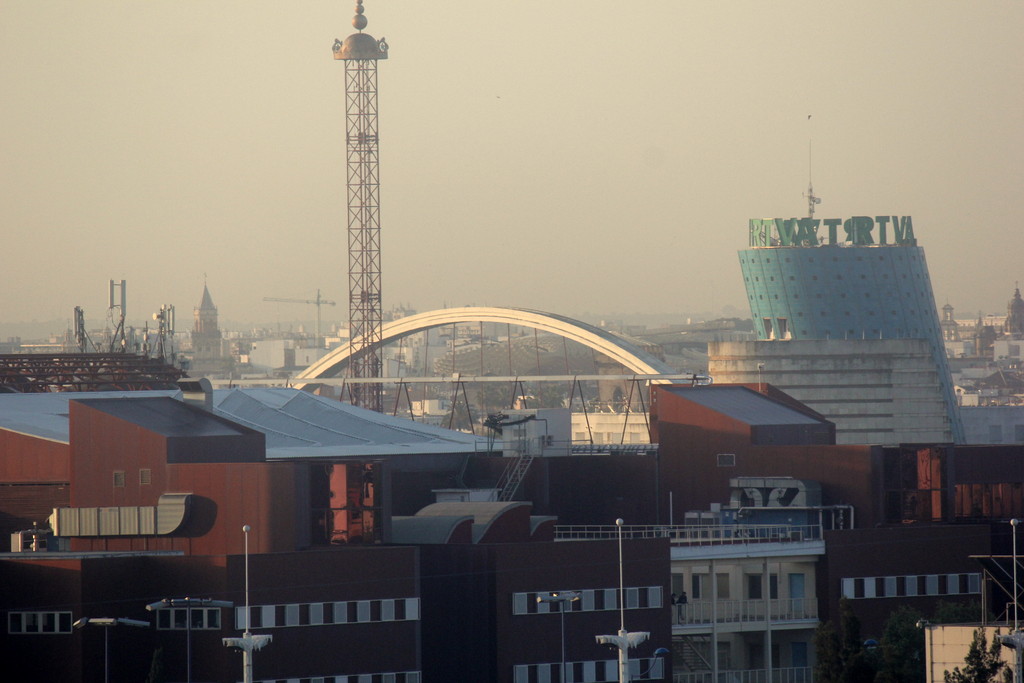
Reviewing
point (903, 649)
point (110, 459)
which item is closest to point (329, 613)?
point (110, 459)

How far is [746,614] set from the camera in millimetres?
84812

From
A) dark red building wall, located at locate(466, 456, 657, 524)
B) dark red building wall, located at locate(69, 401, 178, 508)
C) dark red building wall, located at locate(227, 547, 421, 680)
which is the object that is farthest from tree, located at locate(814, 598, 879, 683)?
dark red building wall, located at locate(466, 456, 657, 524)

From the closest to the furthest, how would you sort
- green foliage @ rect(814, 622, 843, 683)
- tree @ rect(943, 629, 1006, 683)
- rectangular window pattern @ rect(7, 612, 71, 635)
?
tree @ rect(943, 629, 1006, 683) → green foliage @ rect(814, 622, 843, 683) → rectangular window pattern @ rect(7, 612, 71, 635)

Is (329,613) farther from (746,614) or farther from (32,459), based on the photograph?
(32,459)

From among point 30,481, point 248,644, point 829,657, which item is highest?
point 30,481

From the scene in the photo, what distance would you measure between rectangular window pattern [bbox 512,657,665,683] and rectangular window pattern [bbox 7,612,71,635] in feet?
51.2

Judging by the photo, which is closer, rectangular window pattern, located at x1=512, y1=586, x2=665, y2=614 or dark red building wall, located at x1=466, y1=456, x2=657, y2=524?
rectangular window pattern, located at x1=512, y1=586, x2=665, y2=614

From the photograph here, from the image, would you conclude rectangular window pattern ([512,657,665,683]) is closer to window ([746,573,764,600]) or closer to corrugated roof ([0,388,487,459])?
window ([746,573,764,600])

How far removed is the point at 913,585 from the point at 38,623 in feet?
117

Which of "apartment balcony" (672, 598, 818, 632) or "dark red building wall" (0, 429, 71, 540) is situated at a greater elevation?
"dark red building wall" (0, 429, 71, 540)

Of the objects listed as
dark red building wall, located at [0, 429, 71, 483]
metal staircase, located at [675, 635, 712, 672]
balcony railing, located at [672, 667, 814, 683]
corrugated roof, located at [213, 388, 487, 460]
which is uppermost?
corrugated roof, located at [213, 388, 487, 460]

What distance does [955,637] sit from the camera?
206 feet

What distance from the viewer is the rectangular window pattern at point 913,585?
283 ft

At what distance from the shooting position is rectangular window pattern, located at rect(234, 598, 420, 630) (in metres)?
71.2
